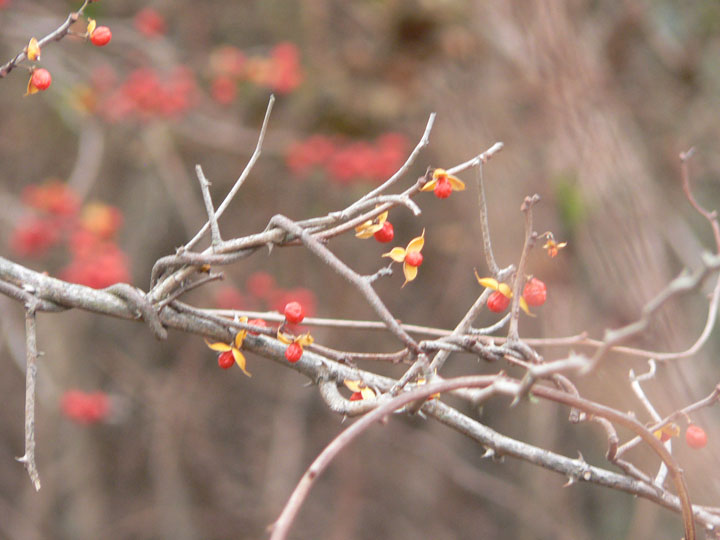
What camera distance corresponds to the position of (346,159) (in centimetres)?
286

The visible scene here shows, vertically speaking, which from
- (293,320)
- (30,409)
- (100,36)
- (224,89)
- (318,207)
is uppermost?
(224,89)

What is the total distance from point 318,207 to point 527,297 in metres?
2.53

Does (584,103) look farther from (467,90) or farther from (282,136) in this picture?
(282,136)

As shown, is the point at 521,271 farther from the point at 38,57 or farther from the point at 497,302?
the point at 38,57

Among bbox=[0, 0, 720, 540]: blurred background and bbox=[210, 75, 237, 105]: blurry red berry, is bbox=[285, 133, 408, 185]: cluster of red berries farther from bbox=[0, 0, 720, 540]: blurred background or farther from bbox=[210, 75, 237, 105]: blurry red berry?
bbox=[210, 75, 237, 105]: blurry red berry

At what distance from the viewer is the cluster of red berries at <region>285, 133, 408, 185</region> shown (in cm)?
283

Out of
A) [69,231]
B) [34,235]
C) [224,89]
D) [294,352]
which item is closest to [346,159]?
[224,89]

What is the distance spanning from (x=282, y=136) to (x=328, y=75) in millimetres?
372

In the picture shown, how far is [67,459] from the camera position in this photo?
3.08 meters

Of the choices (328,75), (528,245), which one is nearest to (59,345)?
(328,75)

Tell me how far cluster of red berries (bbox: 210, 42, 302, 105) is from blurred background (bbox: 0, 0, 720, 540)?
1cm

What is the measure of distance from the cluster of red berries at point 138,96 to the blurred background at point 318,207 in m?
0.01

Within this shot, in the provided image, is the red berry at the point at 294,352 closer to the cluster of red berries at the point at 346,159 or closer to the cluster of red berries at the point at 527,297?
the cluster of red berries at the point at 527,297

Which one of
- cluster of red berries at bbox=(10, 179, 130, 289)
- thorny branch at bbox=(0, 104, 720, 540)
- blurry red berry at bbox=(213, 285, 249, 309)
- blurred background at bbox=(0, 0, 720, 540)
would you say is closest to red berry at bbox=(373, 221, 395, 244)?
thorny branch at bbox=(0, 104, 720, 540)
